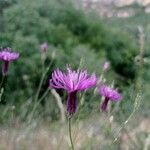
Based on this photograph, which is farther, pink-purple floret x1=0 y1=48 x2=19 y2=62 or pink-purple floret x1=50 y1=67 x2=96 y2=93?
pink-purple floret x1=0 y1=48 x2=19 y2=62

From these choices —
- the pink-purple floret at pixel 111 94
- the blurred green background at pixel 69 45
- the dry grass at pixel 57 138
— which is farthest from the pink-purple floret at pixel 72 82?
the blurred green background at pixel 69 45

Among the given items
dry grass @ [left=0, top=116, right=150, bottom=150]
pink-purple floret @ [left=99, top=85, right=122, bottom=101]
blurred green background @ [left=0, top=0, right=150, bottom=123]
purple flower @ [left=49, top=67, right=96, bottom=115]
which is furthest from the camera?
blurred green background @ [left=0, top=0, right=150, bottom=123]

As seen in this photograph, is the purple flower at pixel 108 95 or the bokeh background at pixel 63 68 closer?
the purple flower at pixel 108 95

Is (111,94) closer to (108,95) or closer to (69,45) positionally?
(108,95)

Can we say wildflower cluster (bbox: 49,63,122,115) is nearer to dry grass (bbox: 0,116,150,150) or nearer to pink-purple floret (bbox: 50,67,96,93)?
pink-purple floret (bbox: 50,67,96,93)

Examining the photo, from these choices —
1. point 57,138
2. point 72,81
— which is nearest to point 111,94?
point 72,81

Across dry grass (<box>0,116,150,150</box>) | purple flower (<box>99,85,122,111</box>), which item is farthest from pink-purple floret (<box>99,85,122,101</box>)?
dry grass (<box>0,116,150,150</box>)

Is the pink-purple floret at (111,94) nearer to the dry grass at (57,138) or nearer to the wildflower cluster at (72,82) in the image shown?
the dry grass at (57,138)

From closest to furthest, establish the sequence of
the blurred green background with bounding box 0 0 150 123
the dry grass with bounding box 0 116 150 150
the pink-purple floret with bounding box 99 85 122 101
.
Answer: the pink-purple floret with bounding box 99 85 122 101 → the dry grass with bounding box 0 116 150 150 → the blurred green background with bounding box 0 0 150 123
